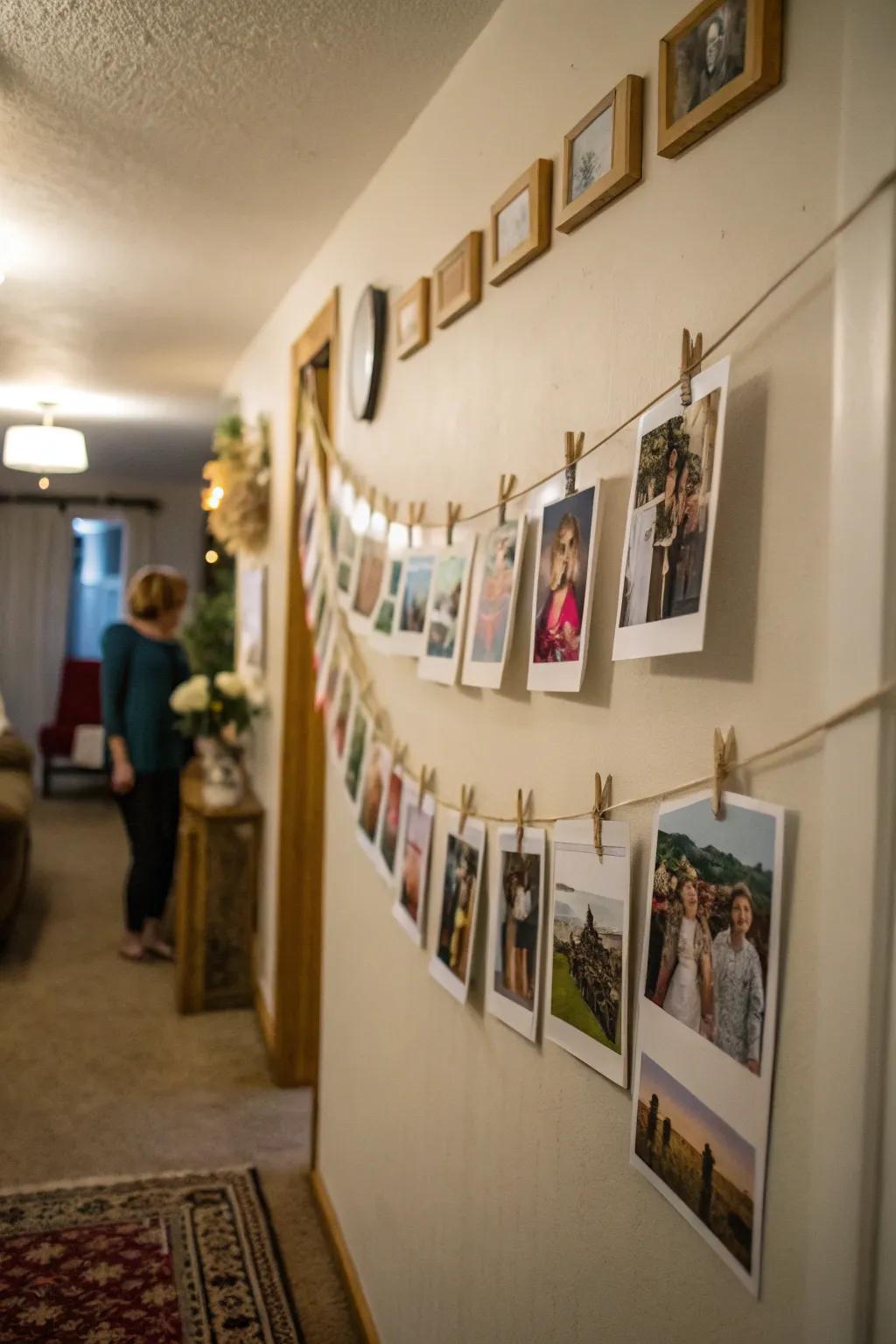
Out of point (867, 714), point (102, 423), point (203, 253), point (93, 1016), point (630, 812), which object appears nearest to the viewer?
point (867, 714)

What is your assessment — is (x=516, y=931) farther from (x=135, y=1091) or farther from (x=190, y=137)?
(x=135, y=1091)

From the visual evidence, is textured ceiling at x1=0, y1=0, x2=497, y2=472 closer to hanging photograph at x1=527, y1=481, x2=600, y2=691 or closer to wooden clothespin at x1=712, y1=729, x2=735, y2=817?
hanging photograph at x1=527, y1=481, x2=600, y2=691

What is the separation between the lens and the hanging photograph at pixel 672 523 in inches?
36.9

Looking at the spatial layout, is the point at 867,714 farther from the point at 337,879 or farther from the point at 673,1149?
the point at 337,879

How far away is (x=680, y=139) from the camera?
3.38 feet

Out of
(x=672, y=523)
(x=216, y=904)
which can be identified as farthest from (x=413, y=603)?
(x=216, y=904)

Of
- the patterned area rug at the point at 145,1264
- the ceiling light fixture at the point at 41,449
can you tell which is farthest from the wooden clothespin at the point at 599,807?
the ceiling light fixture at the point at 41,449

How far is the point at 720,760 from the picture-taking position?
93 centimetres

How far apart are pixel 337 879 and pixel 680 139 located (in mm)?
1807

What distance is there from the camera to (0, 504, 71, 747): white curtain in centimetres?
794

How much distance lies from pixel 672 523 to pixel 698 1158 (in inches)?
22.1

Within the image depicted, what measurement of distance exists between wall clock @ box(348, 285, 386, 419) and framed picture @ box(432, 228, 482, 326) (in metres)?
0.33

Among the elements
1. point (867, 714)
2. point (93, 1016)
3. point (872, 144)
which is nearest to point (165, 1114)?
point (93, 1016)

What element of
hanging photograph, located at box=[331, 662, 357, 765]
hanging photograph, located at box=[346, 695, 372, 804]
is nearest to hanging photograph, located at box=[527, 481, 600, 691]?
hanging photograph, located at box=[346, 695, 372, 804]
